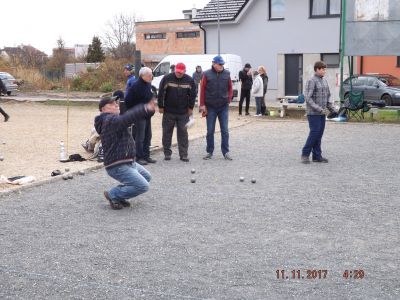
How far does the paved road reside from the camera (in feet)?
16.4

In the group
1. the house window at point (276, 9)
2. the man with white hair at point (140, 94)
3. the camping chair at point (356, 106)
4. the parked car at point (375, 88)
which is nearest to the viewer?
the man with white hair at point (140, 94)

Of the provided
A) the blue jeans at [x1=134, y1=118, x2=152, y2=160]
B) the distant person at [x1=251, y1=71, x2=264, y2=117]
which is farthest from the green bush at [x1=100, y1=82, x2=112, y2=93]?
the blue jeans at [x1=134, y1=118, x2=152, y2=160]

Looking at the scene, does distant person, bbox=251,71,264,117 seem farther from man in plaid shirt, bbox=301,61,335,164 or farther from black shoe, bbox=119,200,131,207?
black shoe, bbox=119,200,131,207

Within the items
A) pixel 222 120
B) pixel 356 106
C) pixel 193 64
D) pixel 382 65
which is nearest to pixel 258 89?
pixel 356 106

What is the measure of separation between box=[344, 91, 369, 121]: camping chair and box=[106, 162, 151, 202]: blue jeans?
513 inches

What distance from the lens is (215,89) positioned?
11711 mm

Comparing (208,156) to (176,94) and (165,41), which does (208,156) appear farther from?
(165,41)

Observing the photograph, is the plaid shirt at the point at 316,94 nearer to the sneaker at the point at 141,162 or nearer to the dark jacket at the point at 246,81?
the sneaker at the point at 141,162

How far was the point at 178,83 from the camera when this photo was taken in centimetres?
1156

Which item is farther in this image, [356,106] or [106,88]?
[106,88]
